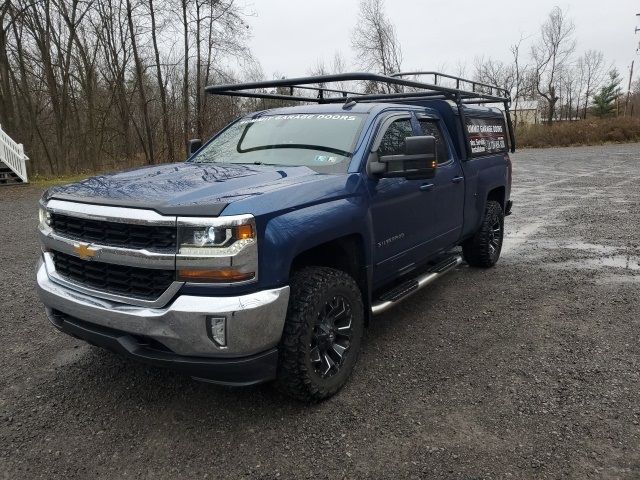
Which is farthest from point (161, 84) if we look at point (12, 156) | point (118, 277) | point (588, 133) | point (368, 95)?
point (588, 133)

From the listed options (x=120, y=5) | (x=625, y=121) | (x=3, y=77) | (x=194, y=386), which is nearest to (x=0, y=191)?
(x=3, y=77)

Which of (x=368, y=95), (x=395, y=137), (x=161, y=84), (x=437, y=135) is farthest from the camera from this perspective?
(x=161, y=84)

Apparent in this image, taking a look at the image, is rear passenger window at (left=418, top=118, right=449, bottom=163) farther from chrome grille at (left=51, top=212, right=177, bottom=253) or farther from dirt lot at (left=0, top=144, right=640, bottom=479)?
chrome grille at (left=51, top=212, right=177, bottom=253)

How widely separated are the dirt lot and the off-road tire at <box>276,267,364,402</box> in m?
0.16

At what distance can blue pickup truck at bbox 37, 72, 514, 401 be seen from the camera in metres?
2.47

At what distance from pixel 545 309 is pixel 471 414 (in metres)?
2.09

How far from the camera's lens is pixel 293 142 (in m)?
3.87

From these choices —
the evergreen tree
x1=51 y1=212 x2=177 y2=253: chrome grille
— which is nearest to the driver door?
x1=51 y1=212 x2=177 y2=253: chrome grille

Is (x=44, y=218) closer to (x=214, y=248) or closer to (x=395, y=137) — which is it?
(x=214, y=248)

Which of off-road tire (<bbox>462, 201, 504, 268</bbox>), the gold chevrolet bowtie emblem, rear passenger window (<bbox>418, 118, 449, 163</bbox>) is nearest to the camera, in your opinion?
the gold chevrolet bowtie emblem

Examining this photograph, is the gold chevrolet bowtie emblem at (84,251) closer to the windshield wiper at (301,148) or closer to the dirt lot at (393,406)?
the dirt lot at (393,406)

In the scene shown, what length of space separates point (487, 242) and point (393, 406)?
3273 mm

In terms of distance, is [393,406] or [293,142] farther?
[293,142]

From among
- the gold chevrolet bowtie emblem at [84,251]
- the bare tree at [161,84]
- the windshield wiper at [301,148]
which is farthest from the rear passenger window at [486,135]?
the bare tree at [161,84]
